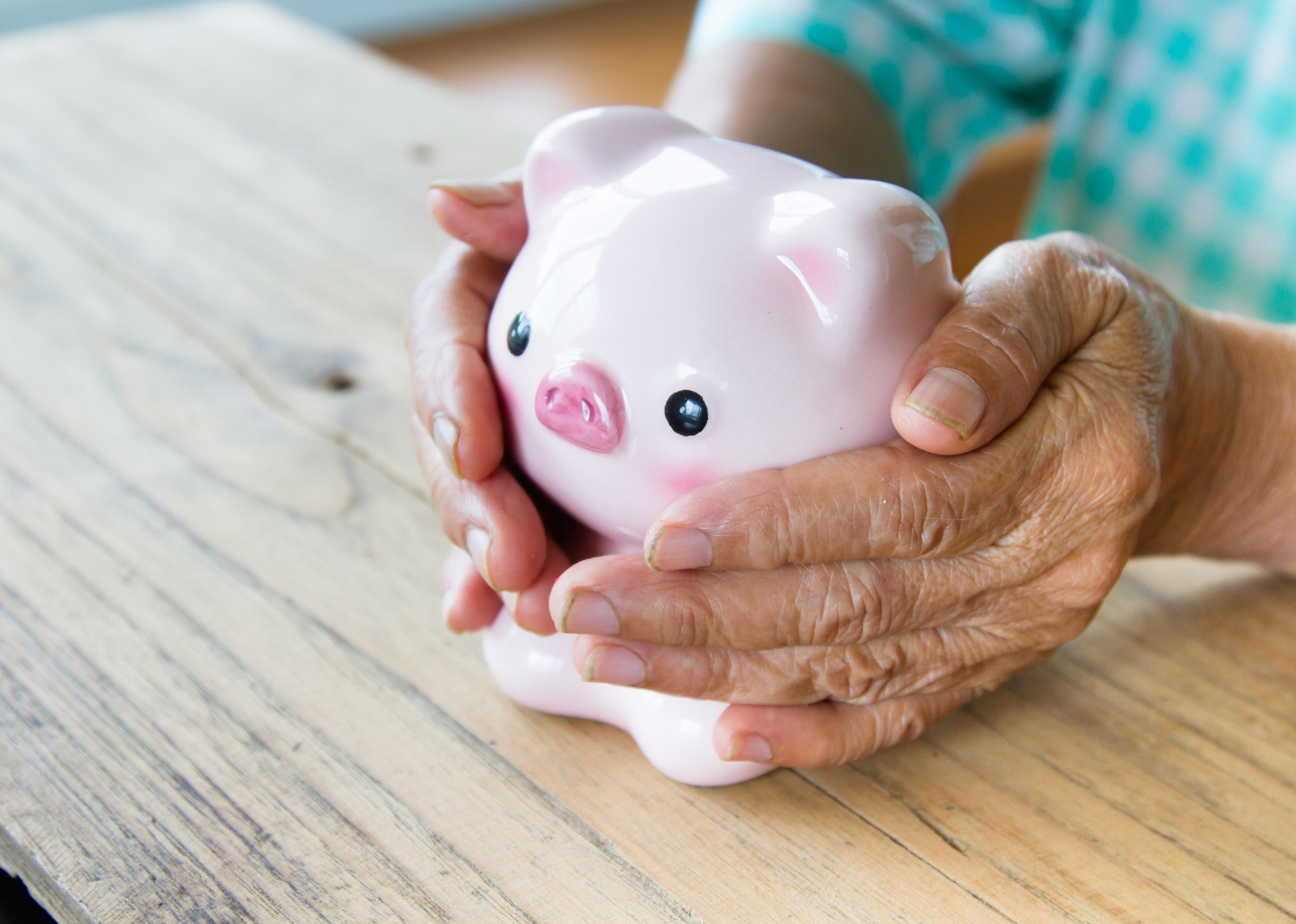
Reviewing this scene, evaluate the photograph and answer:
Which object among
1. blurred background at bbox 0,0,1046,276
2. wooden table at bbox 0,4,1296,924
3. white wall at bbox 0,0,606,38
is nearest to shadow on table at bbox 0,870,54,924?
wooden table at bbox 0,4,1296,924

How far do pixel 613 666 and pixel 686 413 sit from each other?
135 millimetres

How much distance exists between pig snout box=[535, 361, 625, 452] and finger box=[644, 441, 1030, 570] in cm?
5

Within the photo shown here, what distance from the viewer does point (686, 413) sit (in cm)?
56

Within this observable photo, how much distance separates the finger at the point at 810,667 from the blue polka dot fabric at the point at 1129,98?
67 centimetres

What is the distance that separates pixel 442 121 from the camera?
143 centimetres

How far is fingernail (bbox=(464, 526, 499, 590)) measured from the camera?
0.64 meters

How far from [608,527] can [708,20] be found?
0.71 meters

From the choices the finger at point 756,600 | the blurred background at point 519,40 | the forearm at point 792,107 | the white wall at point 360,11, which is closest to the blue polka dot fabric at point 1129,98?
the forearm at point 792,107

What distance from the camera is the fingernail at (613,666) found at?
0.59 metres

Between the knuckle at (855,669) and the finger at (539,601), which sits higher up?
the knuckle at (855,669)

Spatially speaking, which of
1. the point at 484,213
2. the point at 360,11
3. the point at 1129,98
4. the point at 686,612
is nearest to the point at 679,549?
the point at 686,612

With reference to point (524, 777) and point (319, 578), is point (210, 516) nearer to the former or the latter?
point (319, 578)

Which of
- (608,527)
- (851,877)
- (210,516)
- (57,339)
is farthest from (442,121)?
(851,877)

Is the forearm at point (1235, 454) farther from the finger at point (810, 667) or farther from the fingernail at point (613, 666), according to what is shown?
the fingernail at point (613, 666)
